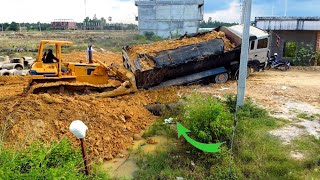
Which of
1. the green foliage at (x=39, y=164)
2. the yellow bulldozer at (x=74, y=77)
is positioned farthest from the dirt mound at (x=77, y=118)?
the green foliage at (x=39, y=164)

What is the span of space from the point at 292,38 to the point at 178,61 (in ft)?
37.6

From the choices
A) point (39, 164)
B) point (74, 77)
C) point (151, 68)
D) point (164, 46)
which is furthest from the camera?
point (164, 46)

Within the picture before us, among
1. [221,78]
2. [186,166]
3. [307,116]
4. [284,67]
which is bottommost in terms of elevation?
[186,166]

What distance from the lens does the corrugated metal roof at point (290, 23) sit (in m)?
19.1

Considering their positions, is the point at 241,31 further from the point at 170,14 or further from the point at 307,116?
the point at 170,14

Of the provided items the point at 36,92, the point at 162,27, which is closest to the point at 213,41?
the point at 36,92

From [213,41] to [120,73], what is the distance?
4.08m

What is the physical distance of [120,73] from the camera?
12.0m

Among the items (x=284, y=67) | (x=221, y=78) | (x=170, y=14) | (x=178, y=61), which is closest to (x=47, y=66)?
(x=178, y=61)

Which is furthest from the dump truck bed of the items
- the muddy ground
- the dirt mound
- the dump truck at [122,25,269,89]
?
the dirt mound

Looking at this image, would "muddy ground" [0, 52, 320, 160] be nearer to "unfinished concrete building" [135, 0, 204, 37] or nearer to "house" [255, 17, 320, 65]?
"house" [255, 17, 320, 65]

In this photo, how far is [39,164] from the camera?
4344 millimetres

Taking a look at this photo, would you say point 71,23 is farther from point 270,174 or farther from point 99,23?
point 270,174

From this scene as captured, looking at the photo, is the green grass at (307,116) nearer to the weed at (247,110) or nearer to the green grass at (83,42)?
the weed at (247,110)
